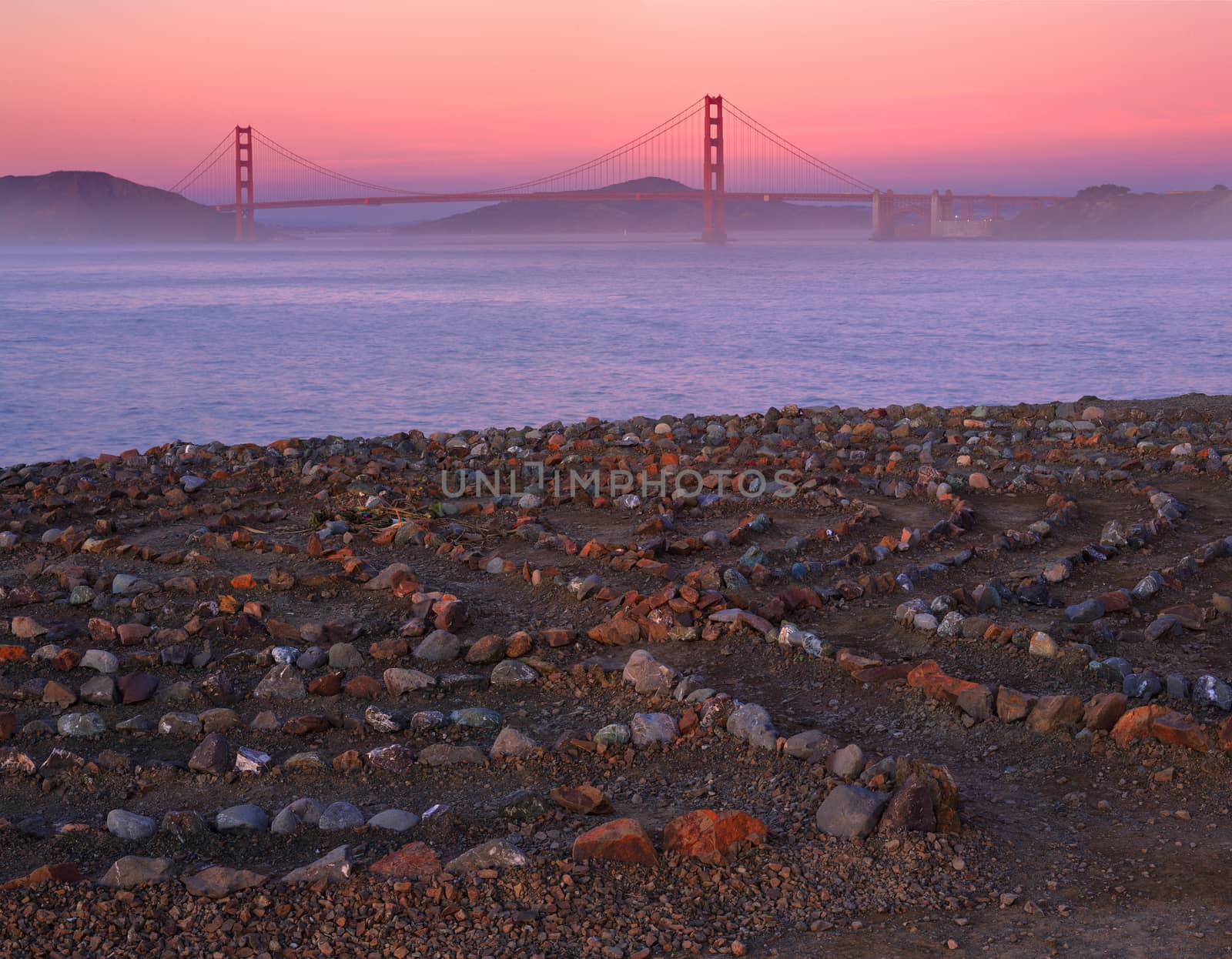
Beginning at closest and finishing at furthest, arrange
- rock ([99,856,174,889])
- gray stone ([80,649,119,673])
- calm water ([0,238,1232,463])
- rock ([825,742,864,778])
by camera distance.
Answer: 1. rock ([99,856,174,889])
2. rock ([825,742,864,778])
3. gray stone ([80,649,119,673])
4. calm water ([0,238,1232,463])

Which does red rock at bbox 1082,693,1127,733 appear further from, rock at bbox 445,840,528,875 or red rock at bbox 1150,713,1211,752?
rock at bbox 445,840,528,875

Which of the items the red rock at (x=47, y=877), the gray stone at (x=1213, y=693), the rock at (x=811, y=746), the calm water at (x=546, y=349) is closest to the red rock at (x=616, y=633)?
the rock at (x=811, y=746)

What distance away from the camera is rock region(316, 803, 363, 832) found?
3471 mm

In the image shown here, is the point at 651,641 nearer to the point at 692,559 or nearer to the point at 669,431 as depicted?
the point at 692,559

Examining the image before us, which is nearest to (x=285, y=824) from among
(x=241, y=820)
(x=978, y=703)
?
(x=241, y=820)

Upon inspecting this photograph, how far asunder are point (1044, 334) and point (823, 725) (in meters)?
27.0

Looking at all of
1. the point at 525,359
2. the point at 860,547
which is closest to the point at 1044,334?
the point at 525,359

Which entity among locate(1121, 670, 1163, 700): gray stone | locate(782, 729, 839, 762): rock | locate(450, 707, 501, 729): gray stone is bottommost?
locate(450, 707, 501, 729): gray stone

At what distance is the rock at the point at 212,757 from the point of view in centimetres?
387

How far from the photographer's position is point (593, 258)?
9075cm

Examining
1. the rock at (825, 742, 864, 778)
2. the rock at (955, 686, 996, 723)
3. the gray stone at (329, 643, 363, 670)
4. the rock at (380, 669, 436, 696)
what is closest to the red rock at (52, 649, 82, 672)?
the gray stone at (329, 643, 363, 670)

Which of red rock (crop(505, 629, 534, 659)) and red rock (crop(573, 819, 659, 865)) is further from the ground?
red rock (crop(505, 629, 534, 659))

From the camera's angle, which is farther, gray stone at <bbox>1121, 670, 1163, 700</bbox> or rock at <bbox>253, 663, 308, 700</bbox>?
rock at <bbox>253, 663, 308, 700</bbox>

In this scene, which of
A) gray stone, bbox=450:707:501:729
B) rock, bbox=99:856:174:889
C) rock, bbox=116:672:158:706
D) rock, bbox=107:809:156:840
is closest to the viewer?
rock, bbox=99:856:174:889
